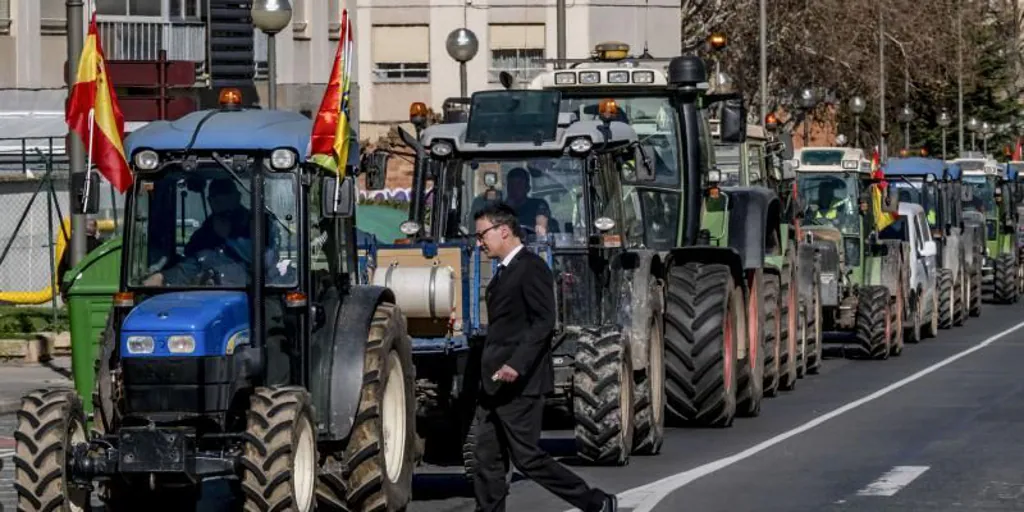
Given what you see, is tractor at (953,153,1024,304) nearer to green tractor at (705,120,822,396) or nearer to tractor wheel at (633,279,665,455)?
green tractor at (705,120,822,396)

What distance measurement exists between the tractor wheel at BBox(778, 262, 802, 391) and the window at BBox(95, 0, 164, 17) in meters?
22.3

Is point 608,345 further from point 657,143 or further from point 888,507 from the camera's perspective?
point 657,143

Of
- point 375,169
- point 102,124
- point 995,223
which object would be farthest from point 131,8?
point 102,124

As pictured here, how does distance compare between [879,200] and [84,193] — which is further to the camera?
[879,200]

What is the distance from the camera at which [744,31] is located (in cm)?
5303

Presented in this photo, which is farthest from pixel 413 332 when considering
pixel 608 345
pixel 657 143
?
pixel 657 143

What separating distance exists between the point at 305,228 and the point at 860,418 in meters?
8.73

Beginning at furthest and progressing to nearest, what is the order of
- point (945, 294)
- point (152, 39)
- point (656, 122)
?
point (152, 39) < point (945, 294) < point (656, 122)

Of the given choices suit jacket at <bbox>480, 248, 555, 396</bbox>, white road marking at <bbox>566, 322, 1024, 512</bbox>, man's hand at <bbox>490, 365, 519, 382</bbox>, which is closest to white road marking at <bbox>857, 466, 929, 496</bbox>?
white road marking at <bbox>566, 322, 1024, 512</bbox>

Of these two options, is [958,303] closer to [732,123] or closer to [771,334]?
[771,334]

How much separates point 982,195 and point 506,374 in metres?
35.0

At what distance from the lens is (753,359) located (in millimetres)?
22266

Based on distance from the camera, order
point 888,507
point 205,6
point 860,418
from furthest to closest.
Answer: point 205,6, point 860,418, point 888,507

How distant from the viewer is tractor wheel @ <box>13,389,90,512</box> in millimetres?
12539
